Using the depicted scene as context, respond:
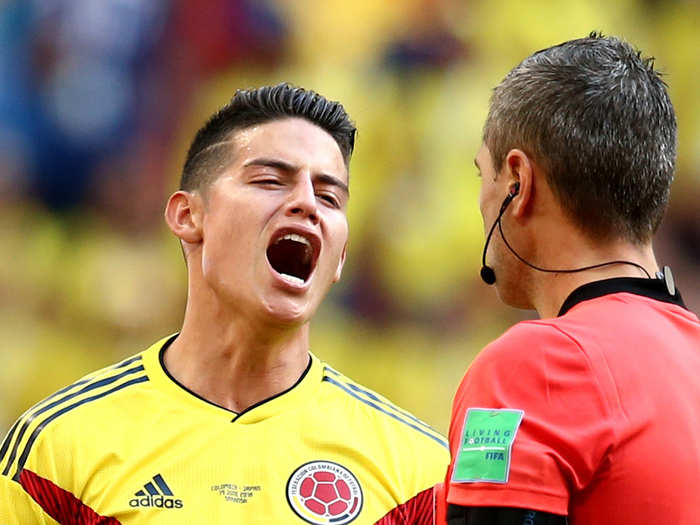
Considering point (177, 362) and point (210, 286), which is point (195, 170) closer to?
point (210, 286)

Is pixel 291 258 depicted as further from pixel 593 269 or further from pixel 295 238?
pixel 593 269

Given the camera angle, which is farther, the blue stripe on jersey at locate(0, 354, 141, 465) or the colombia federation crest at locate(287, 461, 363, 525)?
the blue stripe on jersey at locate(0, 354, 141, 465)

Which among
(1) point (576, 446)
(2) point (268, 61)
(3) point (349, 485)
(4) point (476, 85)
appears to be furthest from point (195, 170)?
(4) point (476, 85)

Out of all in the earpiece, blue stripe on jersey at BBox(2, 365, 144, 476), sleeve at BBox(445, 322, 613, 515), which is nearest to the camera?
sleeve at BBox(445, 322, 613, 515)

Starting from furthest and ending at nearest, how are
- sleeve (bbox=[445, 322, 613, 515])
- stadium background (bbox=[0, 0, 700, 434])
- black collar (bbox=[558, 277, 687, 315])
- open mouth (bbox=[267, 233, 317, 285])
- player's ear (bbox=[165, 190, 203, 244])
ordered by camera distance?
stadium background (bbox=[0, 0, 700, 434])
player's ear (bbox=[165, 190, 203, 244])
open mouth (bbox=[267, 233, 317, 285])
black collar (bbox=[558, 277, 687, 315])
sleeve (bbox=[445, 322, 613, 515])

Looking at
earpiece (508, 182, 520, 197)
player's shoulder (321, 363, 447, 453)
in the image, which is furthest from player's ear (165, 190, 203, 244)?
earpiece (508, 182, 520, 197)

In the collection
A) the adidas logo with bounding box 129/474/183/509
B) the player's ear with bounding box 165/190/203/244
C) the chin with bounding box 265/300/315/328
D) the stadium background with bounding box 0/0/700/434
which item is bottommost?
the adidas logo with bounding box 129/474/183/509

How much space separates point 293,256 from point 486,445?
65.5 inches

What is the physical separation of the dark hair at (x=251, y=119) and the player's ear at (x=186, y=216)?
0.14 feet

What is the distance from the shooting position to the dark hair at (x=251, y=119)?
131 inches

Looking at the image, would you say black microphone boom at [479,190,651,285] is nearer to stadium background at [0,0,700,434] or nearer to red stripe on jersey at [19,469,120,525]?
red stripe on jersey at [19,469,120,525]

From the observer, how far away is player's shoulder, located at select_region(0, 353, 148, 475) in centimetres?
288

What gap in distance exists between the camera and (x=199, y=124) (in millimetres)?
5891

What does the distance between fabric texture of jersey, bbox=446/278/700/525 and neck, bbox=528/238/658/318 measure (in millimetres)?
101
